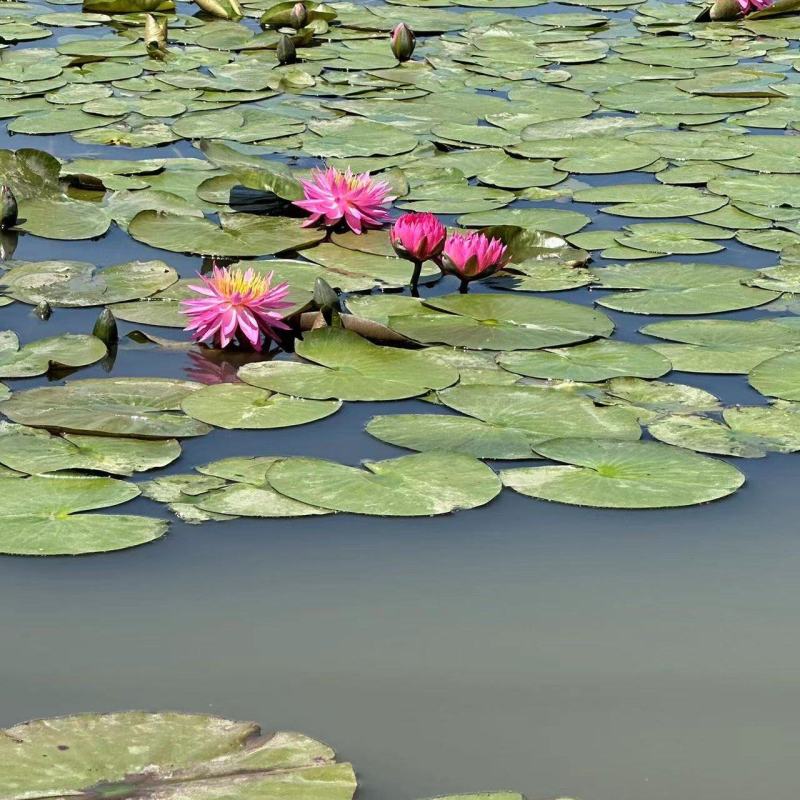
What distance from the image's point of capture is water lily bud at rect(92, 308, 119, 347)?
117 inches

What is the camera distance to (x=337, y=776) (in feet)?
5.51

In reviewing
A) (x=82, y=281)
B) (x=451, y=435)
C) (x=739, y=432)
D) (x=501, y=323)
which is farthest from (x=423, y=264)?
(x=739, y=432)

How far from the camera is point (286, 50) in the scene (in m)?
5.46

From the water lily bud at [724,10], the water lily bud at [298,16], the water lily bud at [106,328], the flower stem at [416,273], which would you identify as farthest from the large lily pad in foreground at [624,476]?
the water lily bud at [724,10]

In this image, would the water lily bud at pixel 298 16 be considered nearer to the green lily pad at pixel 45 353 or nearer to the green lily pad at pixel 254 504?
the green lily pad at pixel 45 353

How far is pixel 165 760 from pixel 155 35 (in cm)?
446

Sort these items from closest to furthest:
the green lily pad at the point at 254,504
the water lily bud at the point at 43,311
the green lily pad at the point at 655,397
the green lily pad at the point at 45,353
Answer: the green lily pad at the point at 254,504 < the green lily pad at the point at 655,397 < the green lily pad at the point at 45,353 < the water lily bud at the point at 43,311

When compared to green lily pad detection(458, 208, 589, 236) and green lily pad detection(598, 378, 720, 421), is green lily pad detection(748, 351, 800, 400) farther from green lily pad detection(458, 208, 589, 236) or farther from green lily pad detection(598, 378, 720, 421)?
green lily pad detection(458, 208, 589, 236)

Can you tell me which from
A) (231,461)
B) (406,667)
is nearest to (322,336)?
(231,461)

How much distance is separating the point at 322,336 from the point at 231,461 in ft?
1.81

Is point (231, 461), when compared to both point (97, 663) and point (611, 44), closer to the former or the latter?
point (97, 663)

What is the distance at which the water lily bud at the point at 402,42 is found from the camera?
5.47 metres

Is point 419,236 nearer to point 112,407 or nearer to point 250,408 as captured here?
point 250,408

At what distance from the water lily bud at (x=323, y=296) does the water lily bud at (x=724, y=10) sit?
3786 millimetres
